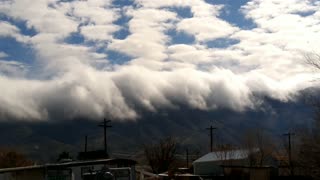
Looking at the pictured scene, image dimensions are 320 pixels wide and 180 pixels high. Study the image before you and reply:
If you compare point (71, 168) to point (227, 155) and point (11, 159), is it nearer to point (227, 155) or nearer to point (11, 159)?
point (227, 155)

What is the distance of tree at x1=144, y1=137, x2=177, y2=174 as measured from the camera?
87.3m

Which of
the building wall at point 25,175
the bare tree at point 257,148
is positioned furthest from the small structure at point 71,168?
Result: the bare tree at point 257,148

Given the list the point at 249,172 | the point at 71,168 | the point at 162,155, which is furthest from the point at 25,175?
the point at 162,155

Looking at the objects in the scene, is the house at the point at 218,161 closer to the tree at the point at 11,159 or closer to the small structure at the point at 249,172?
the small structure at the point at 249,172

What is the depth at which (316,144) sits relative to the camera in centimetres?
2933

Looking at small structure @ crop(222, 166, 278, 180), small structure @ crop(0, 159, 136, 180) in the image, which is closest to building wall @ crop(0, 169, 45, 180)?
small structure @ crop(0, 159, 136, 180)

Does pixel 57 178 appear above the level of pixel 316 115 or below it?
Answer: below

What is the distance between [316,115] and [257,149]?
52772mm

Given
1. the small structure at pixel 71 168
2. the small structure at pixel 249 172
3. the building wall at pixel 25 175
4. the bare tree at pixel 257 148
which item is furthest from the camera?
the bare tree at pixel 257 148

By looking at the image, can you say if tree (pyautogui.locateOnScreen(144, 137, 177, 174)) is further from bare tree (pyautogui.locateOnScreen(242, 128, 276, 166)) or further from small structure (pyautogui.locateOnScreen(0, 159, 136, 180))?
small structure (pyautogui.locateOnScreen(0, 159, 136, 180))

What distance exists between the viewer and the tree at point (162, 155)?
8731 centimetres

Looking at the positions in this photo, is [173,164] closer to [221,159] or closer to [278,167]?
[221,159]

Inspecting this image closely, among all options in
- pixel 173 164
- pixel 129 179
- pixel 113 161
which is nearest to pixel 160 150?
pixel 173 164

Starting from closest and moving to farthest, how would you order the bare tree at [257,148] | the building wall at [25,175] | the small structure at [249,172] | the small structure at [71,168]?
the small structure at [71,168] → the building wall at [25,175] → the small structure at [249,172] → the bare tree at [257,148]
